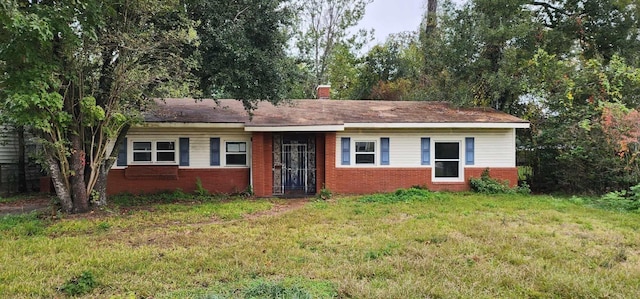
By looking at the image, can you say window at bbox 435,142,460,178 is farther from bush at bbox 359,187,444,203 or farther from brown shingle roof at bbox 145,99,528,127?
bush at bbox 359,187,444,203

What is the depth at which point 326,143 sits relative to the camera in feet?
41.8

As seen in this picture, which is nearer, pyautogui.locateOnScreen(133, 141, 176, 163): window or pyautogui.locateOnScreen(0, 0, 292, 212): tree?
pyautogui.locateOnScreen(0, 0, 292, 212): tree

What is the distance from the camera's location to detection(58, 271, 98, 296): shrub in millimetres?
4266

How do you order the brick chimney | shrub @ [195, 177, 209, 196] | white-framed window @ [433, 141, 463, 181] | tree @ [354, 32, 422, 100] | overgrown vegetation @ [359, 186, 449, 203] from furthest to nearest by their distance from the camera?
tree @ [354, 32, 422, 100]
the brick chimney
white-framed window @ [433, 141, 463, 181]
shrub @ [195, 177, 209, 196]
overgrown vegetation @ [359, 186, 449, 203]

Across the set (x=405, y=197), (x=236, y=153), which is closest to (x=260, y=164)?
(x=236, y=153)

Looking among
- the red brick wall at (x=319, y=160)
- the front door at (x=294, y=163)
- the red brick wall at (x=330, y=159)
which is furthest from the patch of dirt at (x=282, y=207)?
the front door at (x=294, y=163)

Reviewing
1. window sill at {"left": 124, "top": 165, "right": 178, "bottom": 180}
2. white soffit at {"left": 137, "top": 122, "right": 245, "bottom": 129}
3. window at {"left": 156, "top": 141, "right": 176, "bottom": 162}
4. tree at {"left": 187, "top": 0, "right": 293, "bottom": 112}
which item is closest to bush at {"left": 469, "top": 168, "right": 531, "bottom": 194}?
tree at {"left": 187, "top": 0, "right": 293, "bottom": 112}

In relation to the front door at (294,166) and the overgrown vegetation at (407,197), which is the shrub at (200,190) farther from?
the overgrown vegetation at (407,197)

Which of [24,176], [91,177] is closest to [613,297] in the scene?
[91,177]

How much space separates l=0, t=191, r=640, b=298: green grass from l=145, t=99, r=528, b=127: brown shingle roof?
13.7 ft

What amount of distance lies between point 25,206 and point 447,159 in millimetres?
12783

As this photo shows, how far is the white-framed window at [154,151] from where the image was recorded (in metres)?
12.8

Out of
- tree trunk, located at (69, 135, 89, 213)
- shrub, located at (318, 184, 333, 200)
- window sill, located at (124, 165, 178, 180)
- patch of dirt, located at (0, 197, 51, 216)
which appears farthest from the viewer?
window sill, located at (124, 165, 178, 180)

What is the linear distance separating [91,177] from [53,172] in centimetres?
80
